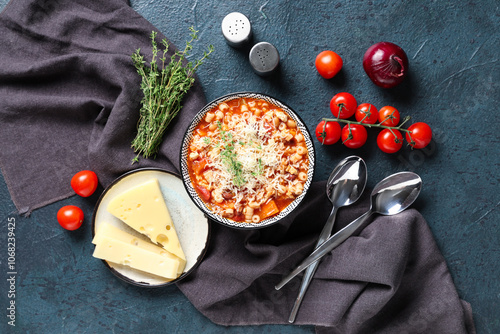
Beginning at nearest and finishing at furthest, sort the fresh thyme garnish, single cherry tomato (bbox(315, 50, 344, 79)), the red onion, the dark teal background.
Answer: the fresh thyme garnish < the red onion < single cherry tomato (bbox(315, 50, 344, 79)) < the dark teal background

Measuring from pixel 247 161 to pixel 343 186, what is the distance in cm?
86

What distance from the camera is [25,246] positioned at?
369cm

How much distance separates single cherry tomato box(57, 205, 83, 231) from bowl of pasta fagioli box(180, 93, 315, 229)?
3.45 ft

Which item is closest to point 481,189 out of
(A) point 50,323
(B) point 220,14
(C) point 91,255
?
(B) point 220,14

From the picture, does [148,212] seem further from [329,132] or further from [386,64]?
[386,64]

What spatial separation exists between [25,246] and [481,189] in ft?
12.3

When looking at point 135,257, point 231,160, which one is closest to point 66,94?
point 135,257

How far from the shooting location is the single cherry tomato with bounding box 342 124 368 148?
336 centimetres

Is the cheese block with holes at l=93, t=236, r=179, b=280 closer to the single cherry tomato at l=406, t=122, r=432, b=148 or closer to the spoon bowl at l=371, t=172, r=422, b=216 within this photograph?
the spoon bowl at l=371, t=172, r=422, b=216

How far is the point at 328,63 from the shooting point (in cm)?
339

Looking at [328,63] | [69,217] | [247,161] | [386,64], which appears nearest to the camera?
[247,161]

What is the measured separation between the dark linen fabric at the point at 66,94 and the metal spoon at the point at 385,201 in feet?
4.26

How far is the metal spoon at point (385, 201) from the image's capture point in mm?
3344

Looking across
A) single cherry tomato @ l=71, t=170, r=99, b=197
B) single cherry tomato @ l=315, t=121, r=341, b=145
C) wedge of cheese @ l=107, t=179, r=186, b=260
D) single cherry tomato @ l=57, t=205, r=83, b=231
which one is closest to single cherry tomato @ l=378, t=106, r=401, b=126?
single cherry tomato @ l=315, t=121, r=341, b=145
